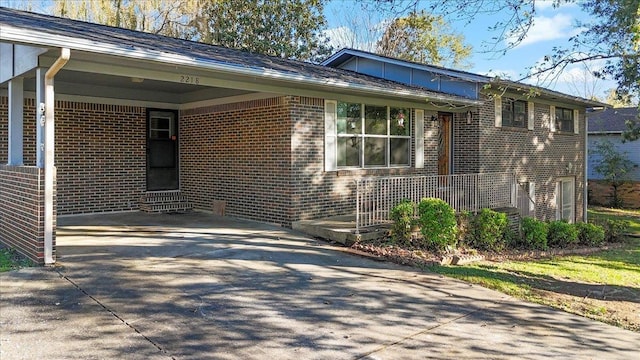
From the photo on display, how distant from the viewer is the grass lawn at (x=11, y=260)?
249 inches

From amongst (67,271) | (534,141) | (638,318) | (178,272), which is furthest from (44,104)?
(534,141)

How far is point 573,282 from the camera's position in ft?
28.1

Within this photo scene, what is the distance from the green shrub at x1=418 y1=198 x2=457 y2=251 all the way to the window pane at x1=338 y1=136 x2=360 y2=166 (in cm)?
273

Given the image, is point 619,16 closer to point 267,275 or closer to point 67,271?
point 267,275

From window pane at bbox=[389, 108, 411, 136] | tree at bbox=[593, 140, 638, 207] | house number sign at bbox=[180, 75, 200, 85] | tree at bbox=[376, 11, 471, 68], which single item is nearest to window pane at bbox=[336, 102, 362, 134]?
window pane at bbox=[389, 108, 411, 136]

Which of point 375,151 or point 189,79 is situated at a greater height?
point 189,79

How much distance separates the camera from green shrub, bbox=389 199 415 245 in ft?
30.8

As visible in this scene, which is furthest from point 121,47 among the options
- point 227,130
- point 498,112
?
point 498,112

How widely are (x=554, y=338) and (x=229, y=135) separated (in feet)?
27.1

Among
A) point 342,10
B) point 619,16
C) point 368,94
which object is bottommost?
point 368,94

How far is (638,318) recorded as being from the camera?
21.4 feet

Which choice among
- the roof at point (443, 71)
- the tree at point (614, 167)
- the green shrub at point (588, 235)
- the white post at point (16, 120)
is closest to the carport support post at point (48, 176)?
the white post at point (16, 120)

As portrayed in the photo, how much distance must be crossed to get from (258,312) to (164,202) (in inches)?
303

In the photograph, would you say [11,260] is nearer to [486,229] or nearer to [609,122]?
[486,229]
